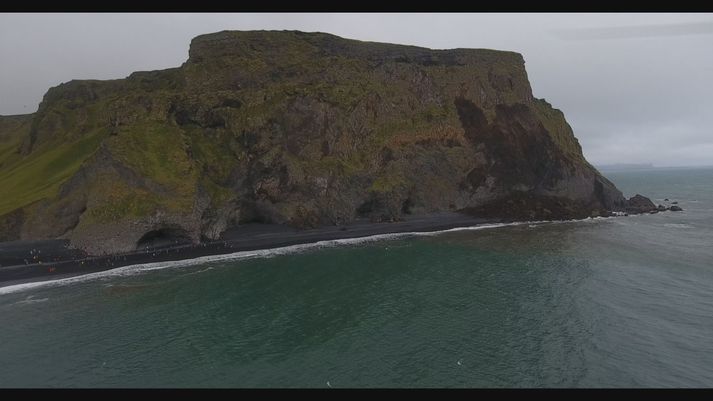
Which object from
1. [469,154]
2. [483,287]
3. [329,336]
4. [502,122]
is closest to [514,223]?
[469,154]

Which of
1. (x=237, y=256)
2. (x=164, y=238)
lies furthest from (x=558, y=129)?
(x=164, y=238)

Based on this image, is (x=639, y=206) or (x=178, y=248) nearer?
(x=178, y=248)

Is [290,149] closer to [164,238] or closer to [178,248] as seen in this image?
[164,238]

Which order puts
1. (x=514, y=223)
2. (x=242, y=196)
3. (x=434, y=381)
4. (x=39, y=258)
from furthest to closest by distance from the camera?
(x=514, y=223)
(x=242, y=196)
(x=39, y=258)
(x=434, y=381)

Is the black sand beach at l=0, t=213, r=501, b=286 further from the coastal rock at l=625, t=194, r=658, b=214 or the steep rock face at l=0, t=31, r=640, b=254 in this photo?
the coastal rock at l=625, t=194, r=658, b=214

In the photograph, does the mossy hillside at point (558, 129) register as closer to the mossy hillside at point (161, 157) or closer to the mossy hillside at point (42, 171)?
the mossy hillside at point (161, 157)

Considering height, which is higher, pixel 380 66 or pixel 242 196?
pixel 380 66

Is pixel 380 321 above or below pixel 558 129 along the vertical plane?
below
